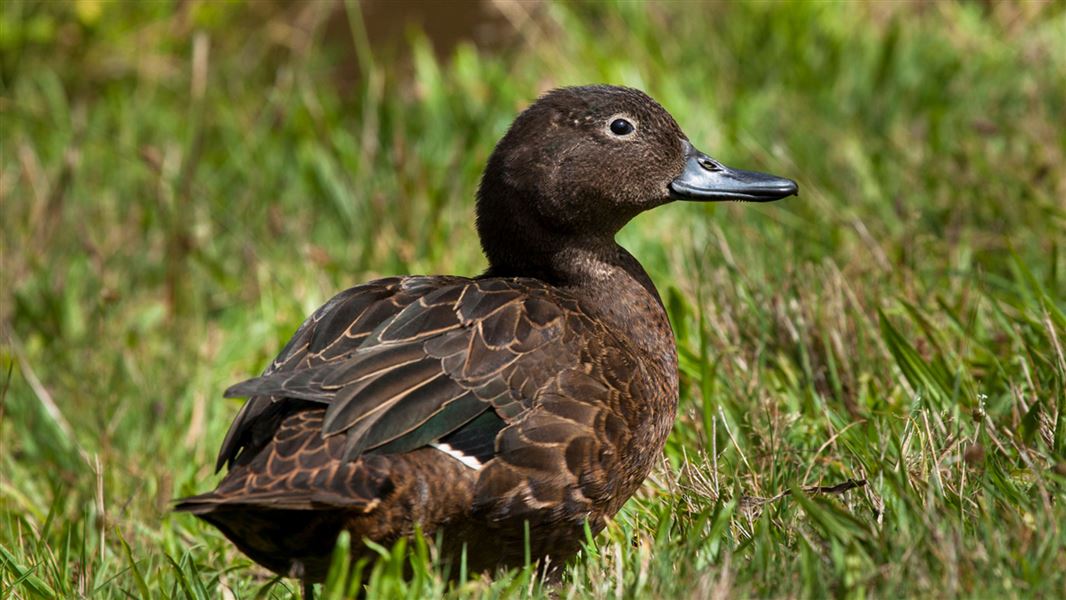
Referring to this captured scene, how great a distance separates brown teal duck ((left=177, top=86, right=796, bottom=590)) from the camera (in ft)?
11.1

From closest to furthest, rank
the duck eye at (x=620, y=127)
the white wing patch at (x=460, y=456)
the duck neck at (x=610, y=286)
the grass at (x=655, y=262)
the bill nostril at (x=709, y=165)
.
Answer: the grass at (x=655, y=262)
the white wing patch at (x=460, y=456)
the duck neck at (x=610, y=286)
the duck eye at (x=620, y=127)
the bill nostril at (x=709, y=165)

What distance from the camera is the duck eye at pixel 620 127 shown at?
14.3ft

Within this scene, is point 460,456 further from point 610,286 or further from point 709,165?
point 709,165

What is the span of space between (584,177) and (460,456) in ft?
3.65

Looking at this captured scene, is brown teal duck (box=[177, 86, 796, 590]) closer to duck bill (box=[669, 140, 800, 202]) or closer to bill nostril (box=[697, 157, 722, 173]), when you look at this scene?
duck bill (box=[669, 140, 800, 202])

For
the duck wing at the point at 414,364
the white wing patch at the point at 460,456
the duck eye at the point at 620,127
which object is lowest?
the white wing patch at the point at 460,456

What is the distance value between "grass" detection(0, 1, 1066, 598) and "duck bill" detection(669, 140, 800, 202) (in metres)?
0.38

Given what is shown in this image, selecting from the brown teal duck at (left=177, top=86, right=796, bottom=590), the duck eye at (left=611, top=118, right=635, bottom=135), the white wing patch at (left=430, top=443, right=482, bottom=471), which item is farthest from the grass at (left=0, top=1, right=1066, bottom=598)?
the duck eye at (left=611, top=118, right=635, bottom=135)

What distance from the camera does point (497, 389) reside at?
3.59 meters

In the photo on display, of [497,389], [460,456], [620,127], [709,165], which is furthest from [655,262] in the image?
[460,456]

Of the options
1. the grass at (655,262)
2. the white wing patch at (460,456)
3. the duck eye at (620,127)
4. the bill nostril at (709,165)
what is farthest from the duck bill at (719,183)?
the white wing patch at (460,456)

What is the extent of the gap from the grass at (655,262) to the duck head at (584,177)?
42 centimetres

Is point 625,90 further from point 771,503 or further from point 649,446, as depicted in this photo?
point 771,503

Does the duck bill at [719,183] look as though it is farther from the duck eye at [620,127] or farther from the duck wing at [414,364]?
the duck wing at [414,364]
